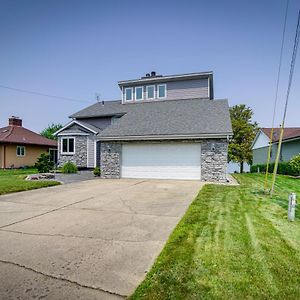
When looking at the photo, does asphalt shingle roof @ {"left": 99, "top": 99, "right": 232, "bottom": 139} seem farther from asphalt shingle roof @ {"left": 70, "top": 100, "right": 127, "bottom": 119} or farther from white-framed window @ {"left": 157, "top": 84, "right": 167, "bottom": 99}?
asphalt shingle roof @ {"left": 70, "top": 100, "right": 127, "bottom": 119}

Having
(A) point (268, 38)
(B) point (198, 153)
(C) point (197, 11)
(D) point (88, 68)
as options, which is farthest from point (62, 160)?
(A) point (268, 38)

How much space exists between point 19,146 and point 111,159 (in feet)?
45.6

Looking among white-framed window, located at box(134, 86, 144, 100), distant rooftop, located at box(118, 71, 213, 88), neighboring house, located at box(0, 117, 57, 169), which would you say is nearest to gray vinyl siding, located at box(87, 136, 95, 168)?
white-framed window, located at box(134, 86, 144, 100)

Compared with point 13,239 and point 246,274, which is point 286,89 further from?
point 13,239

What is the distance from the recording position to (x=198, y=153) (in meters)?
12.9

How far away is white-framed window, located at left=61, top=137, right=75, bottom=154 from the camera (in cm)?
1923

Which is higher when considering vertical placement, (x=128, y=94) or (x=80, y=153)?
(x=128, y=94)

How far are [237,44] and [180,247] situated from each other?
412 inches

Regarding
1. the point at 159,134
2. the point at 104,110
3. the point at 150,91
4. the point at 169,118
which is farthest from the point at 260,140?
the point at 159,134

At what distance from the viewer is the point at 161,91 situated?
1966 centimetres

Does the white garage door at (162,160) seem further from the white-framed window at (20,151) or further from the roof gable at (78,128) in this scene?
→ the white-framed window at (20,151)

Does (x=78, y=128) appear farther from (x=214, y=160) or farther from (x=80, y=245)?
(x=80, y=245)

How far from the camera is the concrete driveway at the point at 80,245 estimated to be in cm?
266

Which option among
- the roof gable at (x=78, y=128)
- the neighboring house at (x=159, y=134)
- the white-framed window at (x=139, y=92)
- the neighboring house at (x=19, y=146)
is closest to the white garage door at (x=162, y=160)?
the neighboring house at (x=159, y=134)
